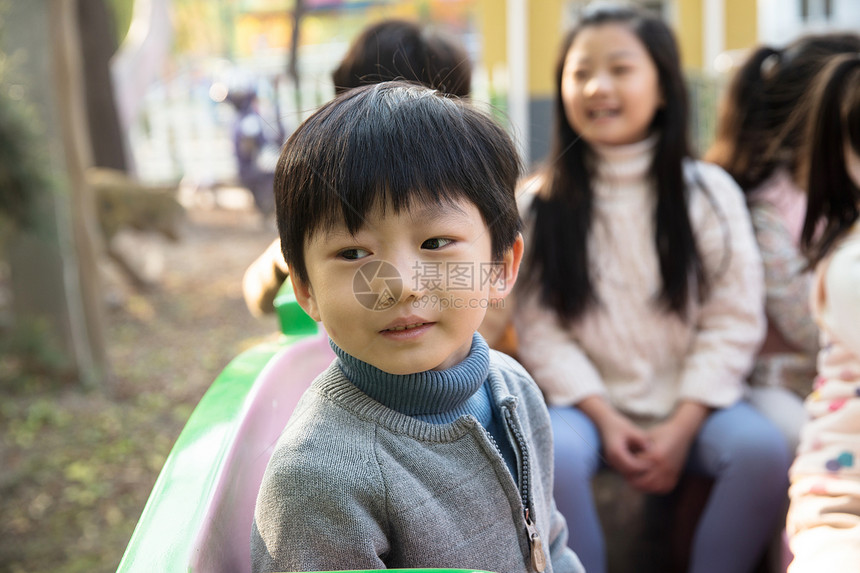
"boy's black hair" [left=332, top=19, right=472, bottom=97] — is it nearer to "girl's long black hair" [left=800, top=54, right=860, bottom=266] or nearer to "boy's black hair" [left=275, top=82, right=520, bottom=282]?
"boy's black hair" [left=275, top=82, right=520, bottom=282]

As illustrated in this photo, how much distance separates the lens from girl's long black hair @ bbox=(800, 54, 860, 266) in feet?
3.67

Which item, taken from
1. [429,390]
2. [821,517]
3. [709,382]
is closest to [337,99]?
[429,390]

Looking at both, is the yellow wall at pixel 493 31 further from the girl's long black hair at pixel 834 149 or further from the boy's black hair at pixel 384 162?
the boy's black hair at pixel 384 162

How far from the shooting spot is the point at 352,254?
0.65 m

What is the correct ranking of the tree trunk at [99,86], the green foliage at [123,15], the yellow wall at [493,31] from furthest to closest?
1. the green foliage at [123,15]
2. the yellow wall at [493,31]
3. the tree trunk at [99,86]

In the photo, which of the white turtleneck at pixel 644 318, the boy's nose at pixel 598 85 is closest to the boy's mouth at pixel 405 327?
the white turtleneck at pixel 644 318

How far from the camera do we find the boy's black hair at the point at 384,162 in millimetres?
639

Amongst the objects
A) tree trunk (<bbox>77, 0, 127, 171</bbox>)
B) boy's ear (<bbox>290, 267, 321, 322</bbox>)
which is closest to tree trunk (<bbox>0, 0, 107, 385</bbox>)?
boy's ear (<bbox>290, 267, 321, 322</bbox>)

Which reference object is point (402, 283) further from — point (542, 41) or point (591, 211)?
point (542, 41)

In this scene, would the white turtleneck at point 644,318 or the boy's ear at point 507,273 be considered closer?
the boy's ear at point 507,273

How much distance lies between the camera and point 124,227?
3789 millimetres

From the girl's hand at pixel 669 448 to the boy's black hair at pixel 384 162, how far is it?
0.70m

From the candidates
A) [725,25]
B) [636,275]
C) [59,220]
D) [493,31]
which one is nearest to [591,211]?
[636,275]

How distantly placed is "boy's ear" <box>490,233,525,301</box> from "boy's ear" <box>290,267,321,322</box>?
6.7 inches
